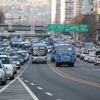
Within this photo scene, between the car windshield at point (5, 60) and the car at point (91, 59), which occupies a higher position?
the car windshield at point (5, 60)

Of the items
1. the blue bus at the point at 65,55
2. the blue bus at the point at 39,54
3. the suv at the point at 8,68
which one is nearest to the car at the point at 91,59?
the blue bus at the point at 39,54

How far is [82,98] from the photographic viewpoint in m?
21.0

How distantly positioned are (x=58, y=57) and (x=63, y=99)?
45.2m

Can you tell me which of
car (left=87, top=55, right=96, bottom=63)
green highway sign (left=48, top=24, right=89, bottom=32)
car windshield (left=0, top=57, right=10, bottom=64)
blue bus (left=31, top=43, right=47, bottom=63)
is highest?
car windshield (left=0, top=57, right=10, bottom=64)

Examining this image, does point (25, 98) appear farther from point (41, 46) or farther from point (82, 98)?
point (41, 46)

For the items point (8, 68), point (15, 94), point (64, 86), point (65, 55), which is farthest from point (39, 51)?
point (15, 94)

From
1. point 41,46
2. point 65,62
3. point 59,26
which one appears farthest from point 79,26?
point 65,62

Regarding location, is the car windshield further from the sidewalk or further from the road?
the sidewalk

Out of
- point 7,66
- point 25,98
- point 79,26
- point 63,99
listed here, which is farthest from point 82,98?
point 79,26

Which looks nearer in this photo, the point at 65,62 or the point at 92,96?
the point at 92,96

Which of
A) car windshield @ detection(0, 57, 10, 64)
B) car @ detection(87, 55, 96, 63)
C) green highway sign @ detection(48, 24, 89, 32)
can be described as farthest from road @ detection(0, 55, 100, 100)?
green highway sign @ detection(48, 24, 89, 32)

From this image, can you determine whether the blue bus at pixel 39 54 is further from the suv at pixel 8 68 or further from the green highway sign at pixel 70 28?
the green highway sign at pixel 70 28

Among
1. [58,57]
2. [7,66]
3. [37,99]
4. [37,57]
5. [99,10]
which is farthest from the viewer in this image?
[99,10]

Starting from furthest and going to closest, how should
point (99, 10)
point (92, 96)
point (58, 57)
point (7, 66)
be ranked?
1. point (99, 10)
2. point (58, 57)
3. point (7, 66)
4. point (92, 96)
